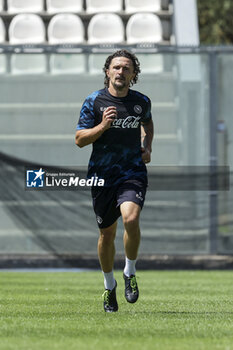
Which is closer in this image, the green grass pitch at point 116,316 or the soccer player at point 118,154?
the green grass pitch at point 116,316

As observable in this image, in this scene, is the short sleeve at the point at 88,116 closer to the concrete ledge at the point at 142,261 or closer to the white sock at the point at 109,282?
the white sock at the point at 109,282

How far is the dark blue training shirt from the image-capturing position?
7469mm

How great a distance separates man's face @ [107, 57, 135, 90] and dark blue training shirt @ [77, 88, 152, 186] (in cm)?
12

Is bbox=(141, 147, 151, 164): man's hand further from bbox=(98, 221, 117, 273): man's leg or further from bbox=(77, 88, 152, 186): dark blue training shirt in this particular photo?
bbox=(98, 221, 117, 273): man's leg

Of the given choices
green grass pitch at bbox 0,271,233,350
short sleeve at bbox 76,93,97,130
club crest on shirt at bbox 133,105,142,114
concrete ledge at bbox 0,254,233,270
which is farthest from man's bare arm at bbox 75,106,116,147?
concrete ledge at bbox 0,254,233,270

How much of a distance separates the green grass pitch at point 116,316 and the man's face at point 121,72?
1792 millimetres

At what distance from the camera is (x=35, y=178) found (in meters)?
12.3

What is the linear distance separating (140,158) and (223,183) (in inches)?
243

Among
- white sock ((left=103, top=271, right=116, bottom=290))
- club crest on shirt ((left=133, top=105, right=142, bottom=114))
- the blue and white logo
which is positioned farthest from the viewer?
the blue and white logo

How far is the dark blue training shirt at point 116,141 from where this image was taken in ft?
24.5

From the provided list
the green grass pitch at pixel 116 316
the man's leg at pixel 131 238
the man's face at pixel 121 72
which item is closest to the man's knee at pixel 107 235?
the man's leg at pixel 131 238

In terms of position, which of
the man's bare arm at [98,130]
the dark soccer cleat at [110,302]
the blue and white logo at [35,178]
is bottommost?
the blue and white logo at [35,178]

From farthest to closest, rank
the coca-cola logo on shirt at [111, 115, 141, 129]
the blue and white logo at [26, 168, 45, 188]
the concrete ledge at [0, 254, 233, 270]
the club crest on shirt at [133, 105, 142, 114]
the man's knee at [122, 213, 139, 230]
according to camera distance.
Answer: the concrete ledge at [0, 254, 233, 270] < the blue and white logo at [26, 168, 45, 188] < the club crest on shirt at [133, 105, 142, 114] < the coca-cola logo on shirt at [111, 115, 141, 129] < the man's knee at [122, 213, 139, 230]

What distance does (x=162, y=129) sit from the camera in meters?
13.8
